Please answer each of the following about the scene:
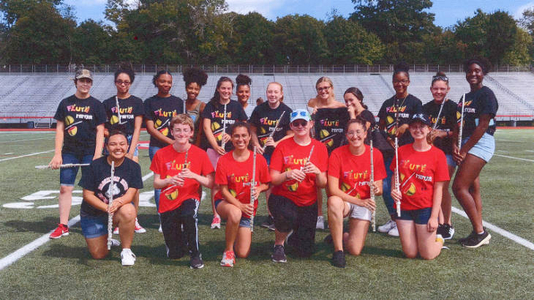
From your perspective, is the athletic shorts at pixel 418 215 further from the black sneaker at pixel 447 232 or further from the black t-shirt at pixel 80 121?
the black t-shirt at pixel 80 121

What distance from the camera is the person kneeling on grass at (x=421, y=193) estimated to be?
4.50 meters

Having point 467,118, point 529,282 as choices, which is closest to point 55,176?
point 467,118

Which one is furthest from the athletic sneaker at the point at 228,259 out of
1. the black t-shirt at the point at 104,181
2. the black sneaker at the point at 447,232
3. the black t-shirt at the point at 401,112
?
the black t-shirt at the point at 401,112

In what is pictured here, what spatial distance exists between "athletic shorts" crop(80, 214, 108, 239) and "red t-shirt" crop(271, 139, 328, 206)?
5.72ft

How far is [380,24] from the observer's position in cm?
7250

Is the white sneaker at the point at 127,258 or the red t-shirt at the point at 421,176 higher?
the red t-shirt at the point at 421,176

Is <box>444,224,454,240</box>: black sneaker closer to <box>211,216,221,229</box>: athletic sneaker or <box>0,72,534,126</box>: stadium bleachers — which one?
<box>211,216,221,229</box>: athletic sneaker

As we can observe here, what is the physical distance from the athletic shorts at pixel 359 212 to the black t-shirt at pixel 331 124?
1.17 metres

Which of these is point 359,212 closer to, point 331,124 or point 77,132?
point 331,124

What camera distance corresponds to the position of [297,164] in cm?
462

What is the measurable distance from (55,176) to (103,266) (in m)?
6.73

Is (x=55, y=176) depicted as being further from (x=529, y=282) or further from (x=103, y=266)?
(x=529, y=282)

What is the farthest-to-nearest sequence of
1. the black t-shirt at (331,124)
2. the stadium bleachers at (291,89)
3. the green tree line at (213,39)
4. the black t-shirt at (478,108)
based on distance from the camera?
the green tree line at (213,39)
the stadium bleachers at (291,89)
the black t-shirt at (331,124)
the black t-shirt at (478,108)

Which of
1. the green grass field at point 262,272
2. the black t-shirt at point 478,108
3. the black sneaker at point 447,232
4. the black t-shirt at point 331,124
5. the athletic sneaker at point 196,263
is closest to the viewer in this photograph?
the green grass field at point 262,272
